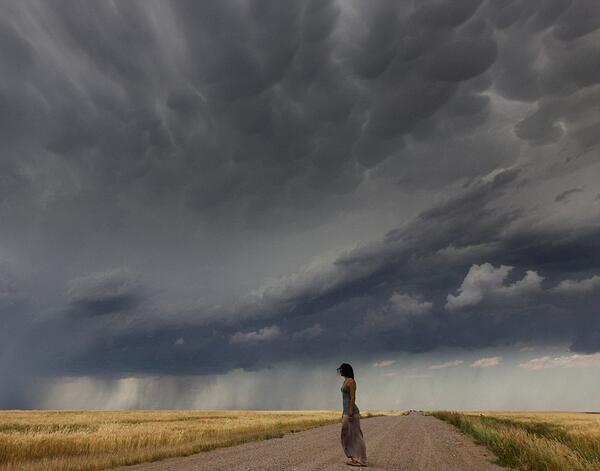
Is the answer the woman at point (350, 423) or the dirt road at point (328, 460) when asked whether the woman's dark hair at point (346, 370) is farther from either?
the dirt road at point (328, 460)

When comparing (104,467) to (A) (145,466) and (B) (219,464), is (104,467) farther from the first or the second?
(B) (219,464)

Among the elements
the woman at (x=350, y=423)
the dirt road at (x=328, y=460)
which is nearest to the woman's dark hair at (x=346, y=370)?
the woman at (x=350, y=423)

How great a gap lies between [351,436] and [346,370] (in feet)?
6.23

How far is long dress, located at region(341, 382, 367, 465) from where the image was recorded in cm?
1345

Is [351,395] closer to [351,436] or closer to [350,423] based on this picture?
[350,423]

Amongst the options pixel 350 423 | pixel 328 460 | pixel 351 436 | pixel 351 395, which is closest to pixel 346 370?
pixel 351 395

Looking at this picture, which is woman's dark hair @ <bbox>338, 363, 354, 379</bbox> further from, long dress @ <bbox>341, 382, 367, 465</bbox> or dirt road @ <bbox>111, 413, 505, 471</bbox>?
dirt road @ <bbox>111, 413, 505, 471</bbox>

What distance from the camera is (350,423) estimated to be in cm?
1364

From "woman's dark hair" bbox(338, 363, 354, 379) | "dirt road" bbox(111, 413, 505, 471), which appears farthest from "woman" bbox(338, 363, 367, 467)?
"dirt road" bbox(111, 413, 505, 471)

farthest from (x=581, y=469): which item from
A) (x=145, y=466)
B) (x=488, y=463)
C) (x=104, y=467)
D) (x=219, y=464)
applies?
(x=104, y=467)

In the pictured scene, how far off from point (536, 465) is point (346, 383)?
18.9ft

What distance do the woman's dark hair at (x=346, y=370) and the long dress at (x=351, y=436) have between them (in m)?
0.29

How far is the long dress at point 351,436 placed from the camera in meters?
13.4

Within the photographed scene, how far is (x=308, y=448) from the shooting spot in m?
18.7
